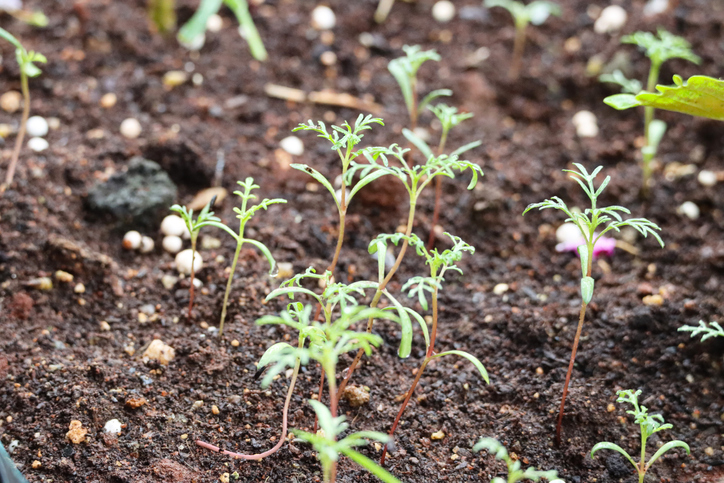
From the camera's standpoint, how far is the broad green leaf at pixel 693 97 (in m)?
1.68

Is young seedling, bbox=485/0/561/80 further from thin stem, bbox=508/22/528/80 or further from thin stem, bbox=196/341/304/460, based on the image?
thin stem, bbox=196/341/304/460

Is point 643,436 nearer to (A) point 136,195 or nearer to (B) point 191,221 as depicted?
(B) point 191,221

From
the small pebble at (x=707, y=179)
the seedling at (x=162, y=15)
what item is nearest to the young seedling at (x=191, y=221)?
the seedling at (x=162, y=15)

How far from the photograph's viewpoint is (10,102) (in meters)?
2.46

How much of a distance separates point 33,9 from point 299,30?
1232 mm

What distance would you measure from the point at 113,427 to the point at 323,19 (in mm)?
2166

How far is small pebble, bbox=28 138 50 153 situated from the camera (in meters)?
2.25

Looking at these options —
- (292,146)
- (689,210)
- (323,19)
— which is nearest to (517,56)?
(323,19)

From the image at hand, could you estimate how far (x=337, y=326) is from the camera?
1239mm

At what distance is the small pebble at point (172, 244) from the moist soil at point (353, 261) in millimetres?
75

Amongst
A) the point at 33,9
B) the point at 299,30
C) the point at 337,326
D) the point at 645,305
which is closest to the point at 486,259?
the point at 645,305

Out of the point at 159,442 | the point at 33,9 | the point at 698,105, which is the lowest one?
the point at 159,442

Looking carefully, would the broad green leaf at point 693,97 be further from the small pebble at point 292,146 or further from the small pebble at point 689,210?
the small pebble at point 292,146

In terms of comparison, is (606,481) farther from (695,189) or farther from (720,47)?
(720,47)
